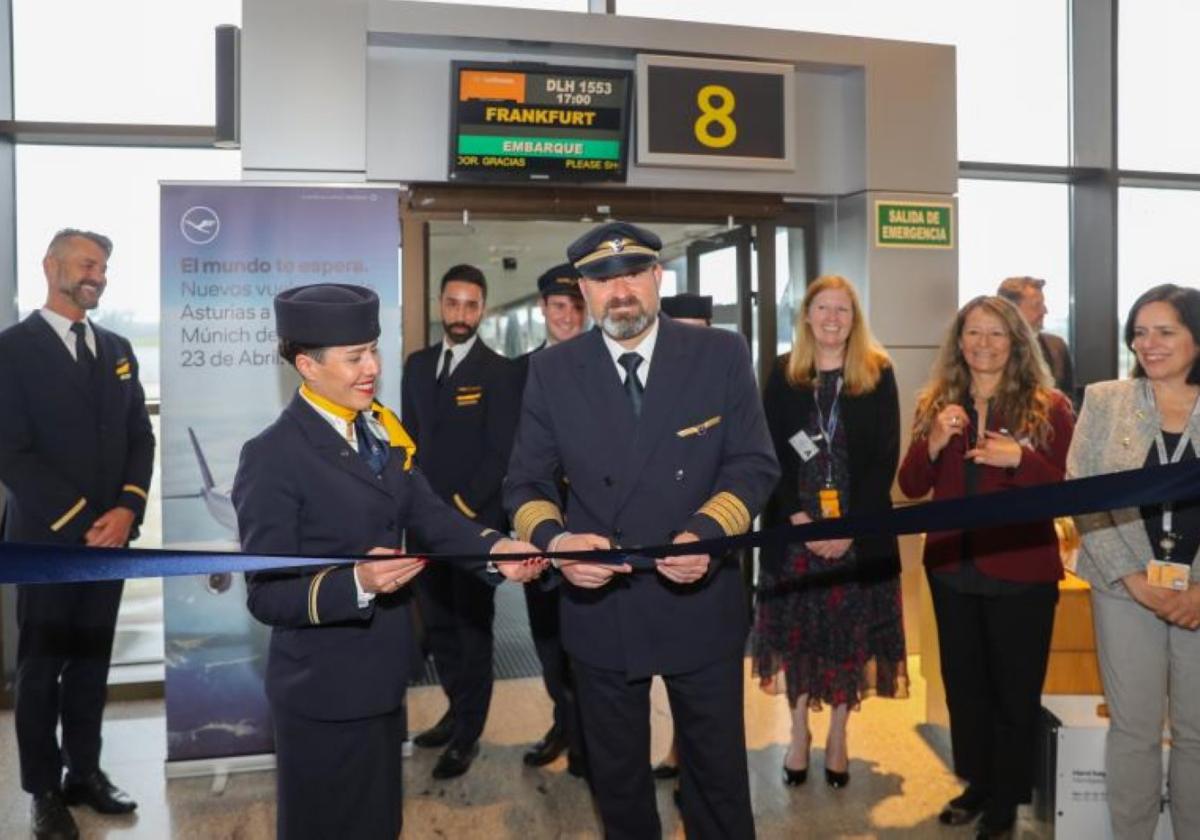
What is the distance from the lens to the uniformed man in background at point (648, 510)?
92.4 inches

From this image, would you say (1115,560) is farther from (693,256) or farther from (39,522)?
(693,256)

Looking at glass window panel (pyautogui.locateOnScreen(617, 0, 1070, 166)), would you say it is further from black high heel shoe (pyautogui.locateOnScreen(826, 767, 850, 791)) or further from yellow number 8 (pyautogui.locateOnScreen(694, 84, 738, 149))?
black high heel shoe (pyautogui.locateOnScreen(826, 767, 850, 791))

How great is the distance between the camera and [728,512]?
2293 millimetres

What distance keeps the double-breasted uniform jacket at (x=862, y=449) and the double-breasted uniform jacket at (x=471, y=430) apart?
1.01 metres

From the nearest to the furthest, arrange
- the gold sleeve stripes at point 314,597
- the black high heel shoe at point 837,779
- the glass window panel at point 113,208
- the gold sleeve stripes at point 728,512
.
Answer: the gold sleeve stripes at point 314,597, the gold sleeve stripes at point 728,512, the black high heel shoe at point 837,779, the glass window panel at point 113,208

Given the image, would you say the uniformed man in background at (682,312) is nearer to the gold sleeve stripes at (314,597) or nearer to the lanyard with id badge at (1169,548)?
the lanyard with id badge at (1169,548)

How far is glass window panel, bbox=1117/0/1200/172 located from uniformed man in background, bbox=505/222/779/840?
15.0 feet

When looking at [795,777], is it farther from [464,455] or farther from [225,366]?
[225,366]

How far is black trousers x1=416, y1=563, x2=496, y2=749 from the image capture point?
380cm

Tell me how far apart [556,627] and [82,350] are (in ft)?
6.10

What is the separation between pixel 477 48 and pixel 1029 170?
3.19 meters

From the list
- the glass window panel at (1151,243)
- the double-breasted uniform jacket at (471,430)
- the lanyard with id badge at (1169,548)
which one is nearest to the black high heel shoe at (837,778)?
the lanyard with id badge at (1169,548)

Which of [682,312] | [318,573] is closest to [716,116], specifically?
[682,312]

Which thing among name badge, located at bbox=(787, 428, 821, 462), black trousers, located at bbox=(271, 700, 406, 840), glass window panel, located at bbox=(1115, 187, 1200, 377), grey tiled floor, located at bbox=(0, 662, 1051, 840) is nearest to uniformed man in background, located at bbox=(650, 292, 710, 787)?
grey tiled floor, located at bbox=(0, 662, 1051, 840)
